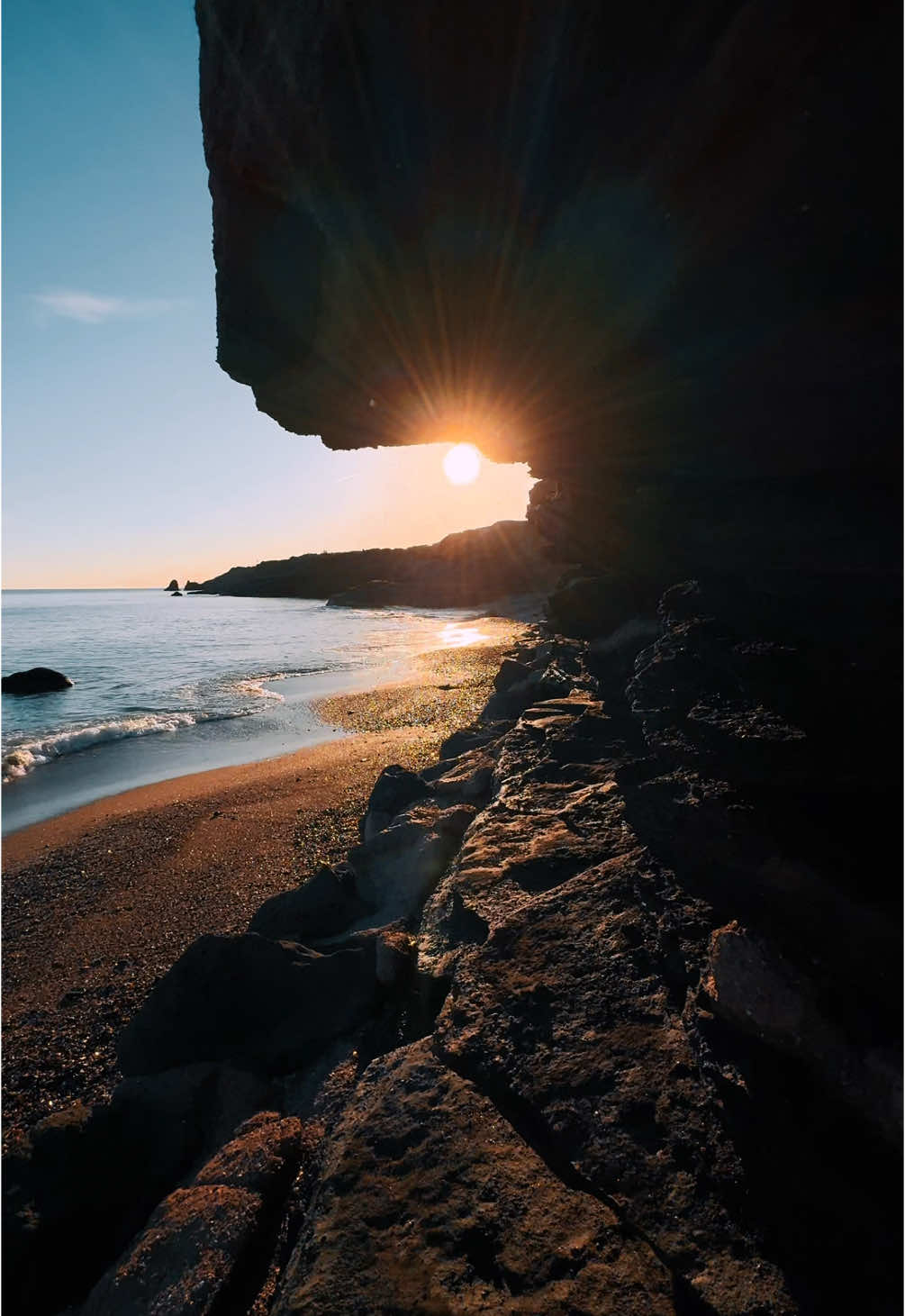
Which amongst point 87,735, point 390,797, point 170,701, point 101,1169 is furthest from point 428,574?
point 101,1169

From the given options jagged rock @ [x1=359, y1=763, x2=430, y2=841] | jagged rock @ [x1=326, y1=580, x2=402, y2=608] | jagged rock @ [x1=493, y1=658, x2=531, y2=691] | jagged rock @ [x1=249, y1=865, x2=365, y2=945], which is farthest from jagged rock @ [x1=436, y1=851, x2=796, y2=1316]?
jagged rock @ [x1=326, y1=580, x2=402, y2=608]

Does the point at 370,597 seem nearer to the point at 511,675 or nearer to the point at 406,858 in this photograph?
the point at 511,675

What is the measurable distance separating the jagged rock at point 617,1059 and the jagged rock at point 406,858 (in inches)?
76.9

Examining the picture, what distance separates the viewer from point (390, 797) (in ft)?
27.1

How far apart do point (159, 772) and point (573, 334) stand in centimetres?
1226

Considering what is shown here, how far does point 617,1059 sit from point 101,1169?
3.11 metres

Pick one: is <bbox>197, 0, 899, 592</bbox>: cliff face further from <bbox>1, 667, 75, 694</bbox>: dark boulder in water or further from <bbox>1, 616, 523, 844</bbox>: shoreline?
<bbox>1, 667, 75, 694</bbox>: dark boulder in water

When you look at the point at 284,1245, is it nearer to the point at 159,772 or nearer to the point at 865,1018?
the point at 865,1018

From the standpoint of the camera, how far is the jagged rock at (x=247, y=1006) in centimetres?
434

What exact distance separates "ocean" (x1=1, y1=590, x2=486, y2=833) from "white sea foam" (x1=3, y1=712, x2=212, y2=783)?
0.13ft

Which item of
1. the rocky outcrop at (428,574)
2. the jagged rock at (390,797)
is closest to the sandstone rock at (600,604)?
the jagged rock at (390,797)

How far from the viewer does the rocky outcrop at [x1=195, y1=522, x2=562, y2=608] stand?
74562 millimetres

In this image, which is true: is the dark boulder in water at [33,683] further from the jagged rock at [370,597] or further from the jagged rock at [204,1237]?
the jagged rock at [370,597]

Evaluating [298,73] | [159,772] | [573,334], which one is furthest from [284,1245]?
[159,772]
